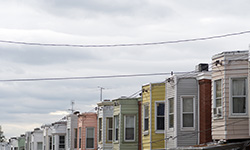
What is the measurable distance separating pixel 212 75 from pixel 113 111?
19.1m

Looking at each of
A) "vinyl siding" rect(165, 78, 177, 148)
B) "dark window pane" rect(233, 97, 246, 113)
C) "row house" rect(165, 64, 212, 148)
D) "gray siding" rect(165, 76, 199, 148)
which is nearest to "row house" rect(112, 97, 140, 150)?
A: "vinyl siding" rect(165, 78, 177, 148)

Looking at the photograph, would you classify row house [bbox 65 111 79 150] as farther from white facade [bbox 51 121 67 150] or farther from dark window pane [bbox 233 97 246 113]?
dark window pane [bbox 233 97 246 113]

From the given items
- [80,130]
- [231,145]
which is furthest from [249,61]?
[80,130]

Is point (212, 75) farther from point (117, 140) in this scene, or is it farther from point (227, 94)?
point (117, 140)

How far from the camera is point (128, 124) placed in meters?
45.1

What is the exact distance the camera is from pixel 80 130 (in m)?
57.4

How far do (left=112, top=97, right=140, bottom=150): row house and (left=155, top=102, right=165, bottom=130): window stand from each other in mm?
5523

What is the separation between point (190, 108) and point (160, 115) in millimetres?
4630

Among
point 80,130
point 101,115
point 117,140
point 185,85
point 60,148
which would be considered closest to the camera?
point 185,85

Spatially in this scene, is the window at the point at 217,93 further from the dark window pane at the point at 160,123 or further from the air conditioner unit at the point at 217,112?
the dark window pane at the point at 160,123

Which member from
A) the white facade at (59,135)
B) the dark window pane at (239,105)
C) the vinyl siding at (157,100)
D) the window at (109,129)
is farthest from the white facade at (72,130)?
the dark window pane at (239,105)

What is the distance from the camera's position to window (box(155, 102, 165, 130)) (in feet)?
128

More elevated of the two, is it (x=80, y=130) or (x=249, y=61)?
(x=249, y=61)

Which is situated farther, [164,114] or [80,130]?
[80,130]
